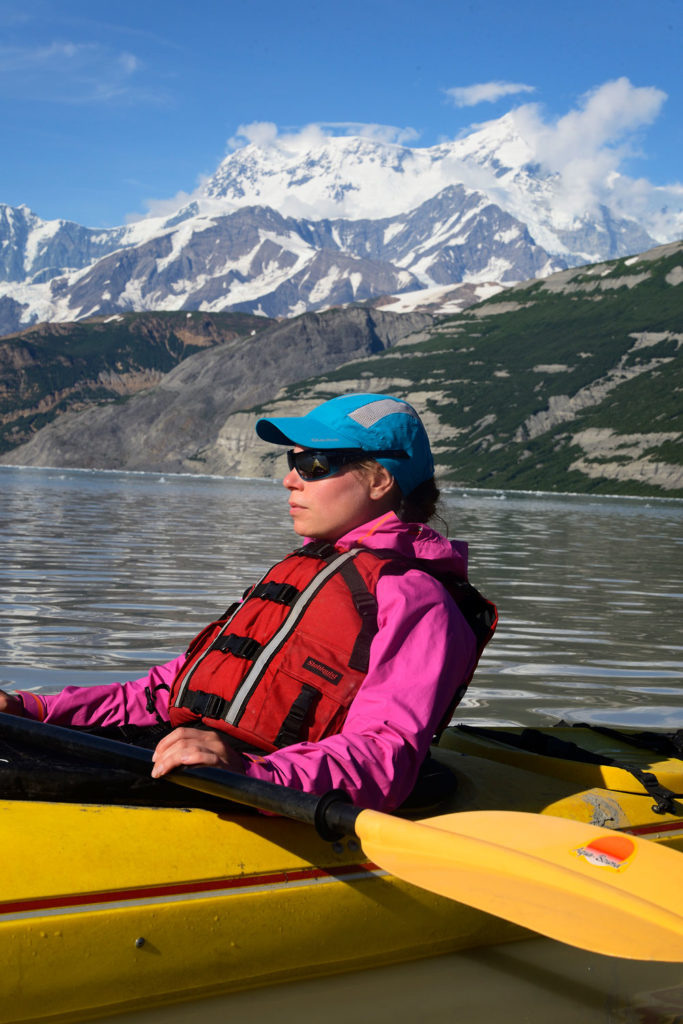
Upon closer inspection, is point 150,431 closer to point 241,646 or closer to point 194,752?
point 241,646

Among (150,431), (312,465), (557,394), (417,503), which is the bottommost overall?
(417,503)

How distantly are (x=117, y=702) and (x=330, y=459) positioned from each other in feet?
4.87

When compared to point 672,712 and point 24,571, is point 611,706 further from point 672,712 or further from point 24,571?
point 24,571

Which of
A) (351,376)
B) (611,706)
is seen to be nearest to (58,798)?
(611,706)

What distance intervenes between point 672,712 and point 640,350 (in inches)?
7054

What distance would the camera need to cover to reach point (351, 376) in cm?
18225

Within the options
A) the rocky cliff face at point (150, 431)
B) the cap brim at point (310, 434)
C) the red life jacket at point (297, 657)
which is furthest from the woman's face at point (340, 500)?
the rocky cliff face at point (150, 431)

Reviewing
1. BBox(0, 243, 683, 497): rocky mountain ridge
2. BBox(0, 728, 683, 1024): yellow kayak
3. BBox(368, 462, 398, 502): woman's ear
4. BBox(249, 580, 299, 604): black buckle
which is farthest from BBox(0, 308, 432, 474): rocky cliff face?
BBox(0, 728, 683, 1024): yellow kayak

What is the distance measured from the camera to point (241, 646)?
3.46 metres

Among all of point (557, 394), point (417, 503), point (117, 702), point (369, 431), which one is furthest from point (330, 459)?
point (557, 394)

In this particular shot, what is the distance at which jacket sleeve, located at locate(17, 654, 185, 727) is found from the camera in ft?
13.6

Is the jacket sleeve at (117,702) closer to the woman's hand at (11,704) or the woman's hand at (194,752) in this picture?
Answer: the woman's hand at (11,704)

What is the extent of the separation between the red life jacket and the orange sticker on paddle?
0.65 metres

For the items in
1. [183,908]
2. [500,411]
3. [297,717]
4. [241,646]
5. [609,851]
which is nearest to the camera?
[183,908]
